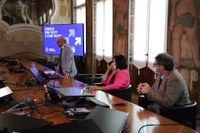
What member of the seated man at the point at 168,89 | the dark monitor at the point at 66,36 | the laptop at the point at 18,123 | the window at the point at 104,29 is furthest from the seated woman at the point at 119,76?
the dark monitor at the point at 66,36

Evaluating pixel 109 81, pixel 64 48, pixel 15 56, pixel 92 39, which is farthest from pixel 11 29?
pixel 109 81

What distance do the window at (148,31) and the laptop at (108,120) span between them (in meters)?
2.80

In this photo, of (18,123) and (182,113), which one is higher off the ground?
(18,123)

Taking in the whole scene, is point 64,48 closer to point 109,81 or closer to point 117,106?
point 109,81

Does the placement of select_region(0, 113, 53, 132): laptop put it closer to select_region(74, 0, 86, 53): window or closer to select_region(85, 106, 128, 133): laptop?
select_region(85, 106, 128, 133): laptop

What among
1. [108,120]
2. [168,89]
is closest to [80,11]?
[168,89]

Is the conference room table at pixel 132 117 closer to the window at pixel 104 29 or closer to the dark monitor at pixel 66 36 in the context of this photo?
the window at pixel 104 29

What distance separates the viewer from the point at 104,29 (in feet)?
20.5

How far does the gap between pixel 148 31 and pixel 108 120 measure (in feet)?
11.3

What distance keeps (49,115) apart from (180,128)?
925mm

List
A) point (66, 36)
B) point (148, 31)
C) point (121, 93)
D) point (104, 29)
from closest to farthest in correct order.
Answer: point (121, 93)
point (148, 31)
point (104, 29)
point (66, 36)

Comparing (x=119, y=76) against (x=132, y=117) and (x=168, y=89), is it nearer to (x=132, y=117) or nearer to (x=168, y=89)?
(x=168, y=89)

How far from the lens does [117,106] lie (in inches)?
86.4

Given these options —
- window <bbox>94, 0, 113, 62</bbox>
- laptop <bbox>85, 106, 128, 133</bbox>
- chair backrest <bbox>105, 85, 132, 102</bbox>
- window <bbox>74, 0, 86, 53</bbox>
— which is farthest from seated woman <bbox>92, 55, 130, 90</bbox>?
window <bbox>74, 0, 86, 53</bbox>
